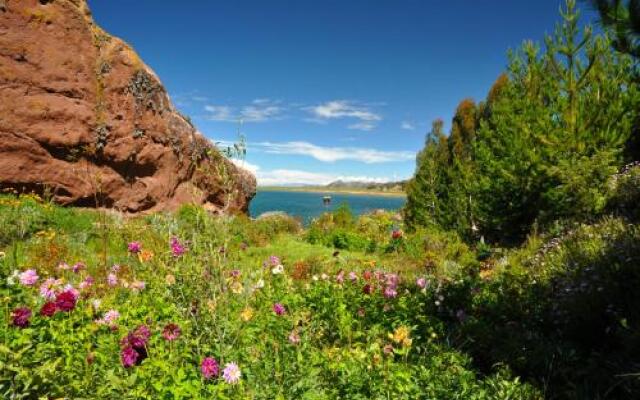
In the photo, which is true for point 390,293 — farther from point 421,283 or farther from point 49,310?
point 49,310

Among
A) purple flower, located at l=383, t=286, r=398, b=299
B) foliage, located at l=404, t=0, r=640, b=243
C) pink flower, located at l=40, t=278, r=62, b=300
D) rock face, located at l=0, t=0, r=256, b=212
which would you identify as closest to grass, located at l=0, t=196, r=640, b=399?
purple flower, located at l=383, t=286, r=398, b=299

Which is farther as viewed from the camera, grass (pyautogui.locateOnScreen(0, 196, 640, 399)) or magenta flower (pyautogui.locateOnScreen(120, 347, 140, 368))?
grass (pyautogui.locateOnScreen(0, 196, 640, 399))

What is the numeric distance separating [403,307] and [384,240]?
32.3 feet

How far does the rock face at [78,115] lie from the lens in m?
11.8

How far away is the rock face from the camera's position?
11820mm

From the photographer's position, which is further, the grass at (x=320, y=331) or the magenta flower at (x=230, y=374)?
the grass at (x=320, y=331)

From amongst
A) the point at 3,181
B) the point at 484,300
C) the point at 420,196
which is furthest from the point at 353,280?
the point at 420,196

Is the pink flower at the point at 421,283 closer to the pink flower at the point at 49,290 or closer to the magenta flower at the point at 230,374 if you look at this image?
the magenta flower at the point at 230,374

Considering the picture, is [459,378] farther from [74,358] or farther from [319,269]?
[319,269]

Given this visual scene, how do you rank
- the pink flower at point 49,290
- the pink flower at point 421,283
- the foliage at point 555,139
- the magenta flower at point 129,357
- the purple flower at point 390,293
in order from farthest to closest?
the foliage at point 555,139 < the pink flower at point 421,283 < the purple flower at point 390,293 < the pink flower at point 49,290 < the magenta flower at point 129,357

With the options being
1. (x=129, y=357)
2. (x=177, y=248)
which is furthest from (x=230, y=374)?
(x=177, y=248)

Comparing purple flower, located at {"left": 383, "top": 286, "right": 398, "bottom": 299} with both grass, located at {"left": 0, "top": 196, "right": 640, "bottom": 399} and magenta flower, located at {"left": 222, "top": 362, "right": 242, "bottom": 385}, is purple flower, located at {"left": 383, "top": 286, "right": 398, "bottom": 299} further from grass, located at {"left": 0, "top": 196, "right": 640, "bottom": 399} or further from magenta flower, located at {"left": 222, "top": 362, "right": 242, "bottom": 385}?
magenta flower, located at {"left": 222, "top": 362, "right": 242, "bottom": 385}

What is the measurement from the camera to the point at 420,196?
66.8 ft

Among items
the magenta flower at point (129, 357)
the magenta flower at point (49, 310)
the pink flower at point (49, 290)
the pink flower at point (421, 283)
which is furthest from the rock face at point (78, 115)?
the magenta flower at point (129, 357)
